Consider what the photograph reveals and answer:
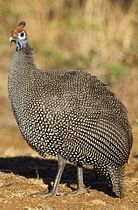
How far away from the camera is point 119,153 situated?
19.9 feet

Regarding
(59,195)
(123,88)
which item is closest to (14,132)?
(123,88)

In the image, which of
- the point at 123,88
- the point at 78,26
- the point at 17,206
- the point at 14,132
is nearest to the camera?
the point at 17,206

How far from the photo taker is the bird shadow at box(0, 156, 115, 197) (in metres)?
6.77

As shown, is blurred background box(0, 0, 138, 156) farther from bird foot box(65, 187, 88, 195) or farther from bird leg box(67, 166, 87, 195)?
bird foot box(65, 187, 88, 195)

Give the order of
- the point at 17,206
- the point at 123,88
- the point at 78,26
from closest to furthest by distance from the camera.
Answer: the point at 17,206 < the point at 123,88 < the point at 78,26

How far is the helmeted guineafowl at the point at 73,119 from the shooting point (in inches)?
234

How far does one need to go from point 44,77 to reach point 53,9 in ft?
31.3

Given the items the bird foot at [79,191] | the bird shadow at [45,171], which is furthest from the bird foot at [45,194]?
the bird shadow at [45,171]

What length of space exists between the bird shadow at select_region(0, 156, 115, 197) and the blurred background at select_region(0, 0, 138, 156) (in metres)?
4.28

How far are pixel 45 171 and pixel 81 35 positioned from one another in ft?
24.8

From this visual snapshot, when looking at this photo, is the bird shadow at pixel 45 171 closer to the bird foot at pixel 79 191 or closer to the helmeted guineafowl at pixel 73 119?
the bird foot at pixel 79 191

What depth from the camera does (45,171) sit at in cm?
746

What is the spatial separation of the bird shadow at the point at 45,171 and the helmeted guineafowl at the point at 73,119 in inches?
17.2

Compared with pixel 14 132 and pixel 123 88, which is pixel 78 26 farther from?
pixel 14 132
